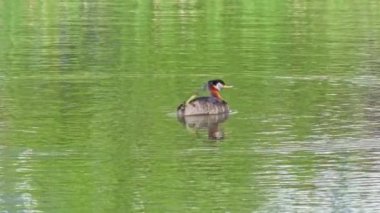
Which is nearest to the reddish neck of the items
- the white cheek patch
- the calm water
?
the white cheek patch

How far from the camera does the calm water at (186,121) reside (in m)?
17.0

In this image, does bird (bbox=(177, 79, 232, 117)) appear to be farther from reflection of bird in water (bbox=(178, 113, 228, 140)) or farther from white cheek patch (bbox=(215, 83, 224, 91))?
white cheek patch (bbox=(215, 83, 224, 91))

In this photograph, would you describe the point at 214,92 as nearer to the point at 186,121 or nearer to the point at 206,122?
the point at 206,122

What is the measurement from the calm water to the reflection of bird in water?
0.04 metres

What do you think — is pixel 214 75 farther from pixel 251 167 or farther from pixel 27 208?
pixel 27 208

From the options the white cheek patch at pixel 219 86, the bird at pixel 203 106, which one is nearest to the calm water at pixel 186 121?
the bird at pixel 203 106

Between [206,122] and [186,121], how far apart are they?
408 mm

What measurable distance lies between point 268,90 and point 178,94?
1754 mm

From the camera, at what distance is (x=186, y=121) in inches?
887

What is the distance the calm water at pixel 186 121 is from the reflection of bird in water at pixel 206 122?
4 cm

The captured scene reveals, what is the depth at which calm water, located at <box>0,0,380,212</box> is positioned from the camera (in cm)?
1700

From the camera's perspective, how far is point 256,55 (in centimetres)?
3222

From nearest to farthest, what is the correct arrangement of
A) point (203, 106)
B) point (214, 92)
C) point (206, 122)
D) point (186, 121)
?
point (186, 121) < point (206, 122) < point (203, 106) < point (214, 92)

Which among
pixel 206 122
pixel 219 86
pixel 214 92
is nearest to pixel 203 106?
pixel 206 122
